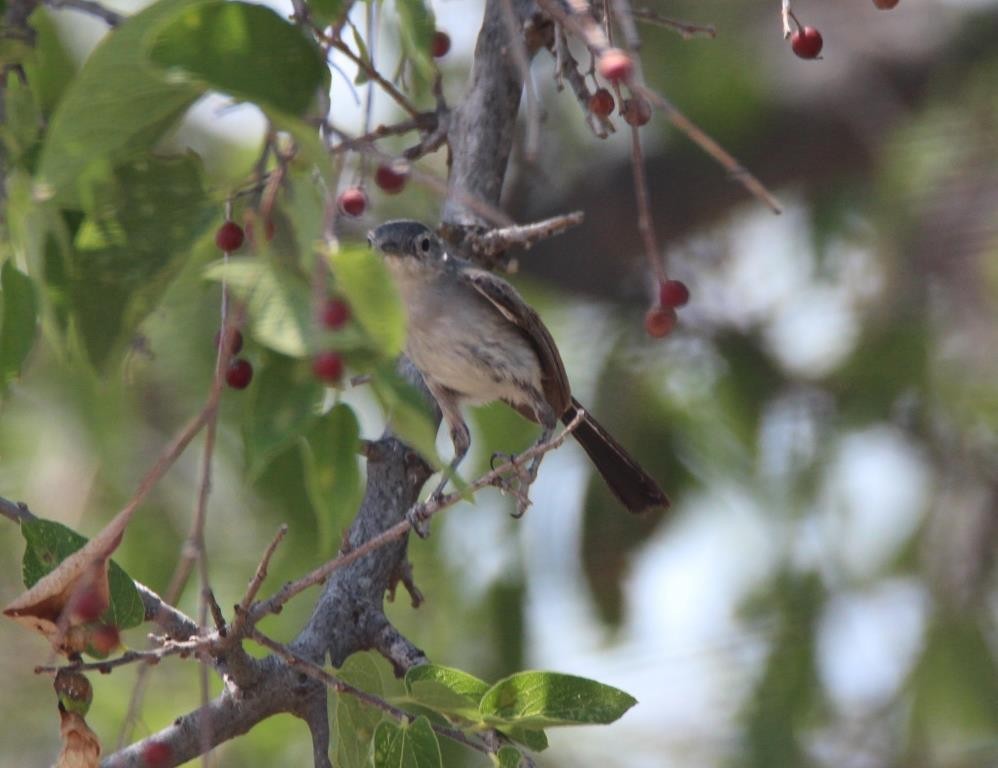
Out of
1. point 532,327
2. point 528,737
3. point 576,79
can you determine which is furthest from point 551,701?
point 532,327

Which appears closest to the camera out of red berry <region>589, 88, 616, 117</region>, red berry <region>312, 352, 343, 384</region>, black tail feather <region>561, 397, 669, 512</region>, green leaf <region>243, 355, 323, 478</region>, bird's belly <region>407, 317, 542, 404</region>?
red berry <region>312, 352, 343, 384</region>

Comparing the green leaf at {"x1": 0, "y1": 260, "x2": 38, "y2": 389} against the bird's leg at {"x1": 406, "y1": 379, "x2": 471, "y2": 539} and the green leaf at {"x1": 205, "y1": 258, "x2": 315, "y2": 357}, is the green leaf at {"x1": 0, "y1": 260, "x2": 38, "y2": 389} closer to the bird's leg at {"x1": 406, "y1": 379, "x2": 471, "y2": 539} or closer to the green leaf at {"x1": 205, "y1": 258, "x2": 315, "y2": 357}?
the green leaf at {"x1": 205, "y1": 258, "x2": 315, "y2": 357}

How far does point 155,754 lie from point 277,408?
2.52 ft

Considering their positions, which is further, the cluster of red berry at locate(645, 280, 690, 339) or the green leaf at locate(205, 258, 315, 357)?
the cluster of red berry at locate(645, 280, 690, 339)

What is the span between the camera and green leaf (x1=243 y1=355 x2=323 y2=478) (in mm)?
1833

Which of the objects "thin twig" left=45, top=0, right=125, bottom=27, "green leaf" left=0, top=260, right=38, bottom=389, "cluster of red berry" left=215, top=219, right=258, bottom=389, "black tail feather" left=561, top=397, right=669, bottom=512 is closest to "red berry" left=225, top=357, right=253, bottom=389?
"cluster of red berry" left=215, top=219, right=258, bottom=389

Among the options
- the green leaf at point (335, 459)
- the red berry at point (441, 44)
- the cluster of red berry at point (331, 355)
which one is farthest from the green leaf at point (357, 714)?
the red berry at point (441, 44)

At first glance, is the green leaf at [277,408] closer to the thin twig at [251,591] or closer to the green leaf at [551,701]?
the thin twig at [251,591]

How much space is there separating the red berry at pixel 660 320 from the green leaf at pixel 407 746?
958mm

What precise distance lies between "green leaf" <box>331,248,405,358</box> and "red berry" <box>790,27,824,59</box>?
4.11 feet

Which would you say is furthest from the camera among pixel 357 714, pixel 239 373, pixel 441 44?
pixel 441 44

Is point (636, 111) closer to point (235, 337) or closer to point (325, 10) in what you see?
point (325, 10)

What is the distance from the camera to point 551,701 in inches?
87.7

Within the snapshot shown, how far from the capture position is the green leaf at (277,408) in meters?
1.83
